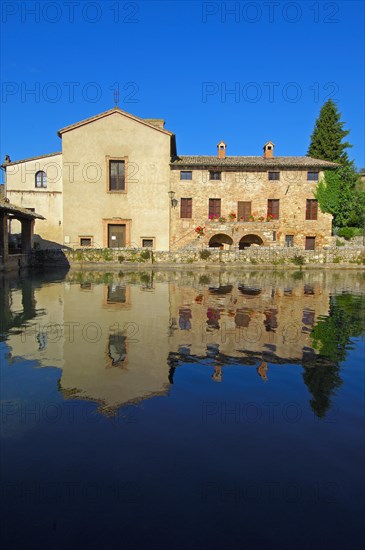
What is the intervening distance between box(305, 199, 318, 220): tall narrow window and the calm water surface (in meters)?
29.4

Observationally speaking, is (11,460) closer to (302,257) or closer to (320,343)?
(320,343)

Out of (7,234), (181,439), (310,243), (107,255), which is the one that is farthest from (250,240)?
(181,439)

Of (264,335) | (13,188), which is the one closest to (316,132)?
(13,188)

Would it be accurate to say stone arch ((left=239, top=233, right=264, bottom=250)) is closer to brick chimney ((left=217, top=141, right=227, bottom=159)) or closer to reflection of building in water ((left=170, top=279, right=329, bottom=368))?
brick chimney ((left=217, top=141, right=227, bottom=159))

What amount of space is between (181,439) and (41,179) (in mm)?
35360

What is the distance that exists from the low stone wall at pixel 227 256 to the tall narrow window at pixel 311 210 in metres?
5.37

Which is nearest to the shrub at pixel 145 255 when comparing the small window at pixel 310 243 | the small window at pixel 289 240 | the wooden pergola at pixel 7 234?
the wooden pergola at pixel 7 234

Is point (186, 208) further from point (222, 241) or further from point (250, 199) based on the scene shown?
point (250, 199)

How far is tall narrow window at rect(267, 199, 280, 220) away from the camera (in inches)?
1404

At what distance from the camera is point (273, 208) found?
3572cm

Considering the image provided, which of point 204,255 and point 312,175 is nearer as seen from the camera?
point 204,255

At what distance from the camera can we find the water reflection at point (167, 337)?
5.57m

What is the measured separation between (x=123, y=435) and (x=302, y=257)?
29.2 meters

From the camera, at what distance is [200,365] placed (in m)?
6.32
